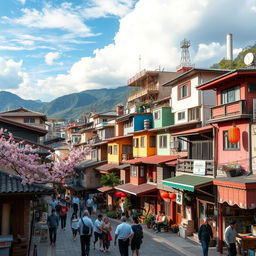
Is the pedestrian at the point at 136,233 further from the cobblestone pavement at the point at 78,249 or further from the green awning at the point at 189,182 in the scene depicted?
the green awning at the point at 189,182

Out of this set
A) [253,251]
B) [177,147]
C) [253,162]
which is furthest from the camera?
[177,147]

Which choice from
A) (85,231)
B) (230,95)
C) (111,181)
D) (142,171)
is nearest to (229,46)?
(142,171)

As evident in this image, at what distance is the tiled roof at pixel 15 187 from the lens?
1337 centimetres

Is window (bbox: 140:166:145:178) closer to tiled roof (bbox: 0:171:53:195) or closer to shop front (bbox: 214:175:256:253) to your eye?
shop front (bbox: 214:175:256:253)

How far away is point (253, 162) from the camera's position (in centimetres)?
1839

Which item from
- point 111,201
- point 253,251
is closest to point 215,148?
point 253,251

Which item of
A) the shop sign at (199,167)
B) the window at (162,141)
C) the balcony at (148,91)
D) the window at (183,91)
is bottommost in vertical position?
the shop sign at (199,167)

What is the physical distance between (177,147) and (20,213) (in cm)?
1944

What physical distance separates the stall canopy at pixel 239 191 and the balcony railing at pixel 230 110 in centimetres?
369

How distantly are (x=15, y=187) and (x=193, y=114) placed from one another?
21592 mm

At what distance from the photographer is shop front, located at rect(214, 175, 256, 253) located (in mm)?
A: 16094

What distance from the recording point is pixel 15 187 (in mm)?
13742

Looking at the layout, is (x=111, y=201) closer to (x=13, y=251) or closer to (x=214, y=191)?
(x=214, y=191)

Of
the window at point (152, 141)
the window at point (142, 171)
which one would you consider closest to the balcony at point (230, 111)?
the window at point (142, 171)
